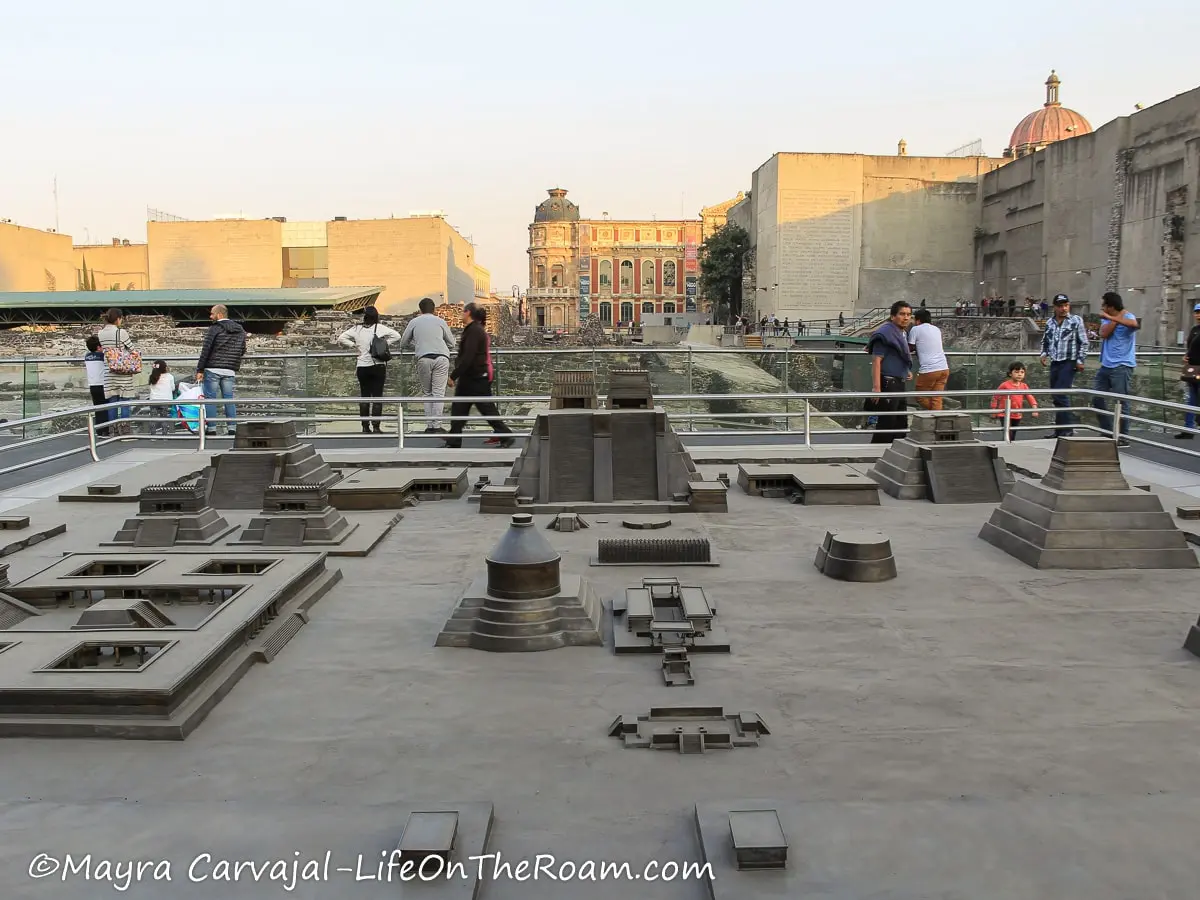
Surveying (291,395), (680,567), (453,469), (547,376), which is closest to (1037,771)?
(680,567)

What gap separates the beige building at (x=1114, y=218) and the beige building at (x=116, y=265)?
62.1m

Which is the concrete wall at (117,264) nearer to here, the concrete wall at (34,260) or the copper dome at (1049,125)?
the concrete wall at (34,260)

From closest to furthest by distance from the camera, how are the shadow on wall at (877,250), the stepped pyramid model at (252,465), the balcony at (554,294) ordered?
the stepped pyramid model at (252,465), the shadow on wall at (877,250), the balcony at (554,294)

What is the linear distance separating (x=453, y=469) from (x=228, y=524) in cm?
334

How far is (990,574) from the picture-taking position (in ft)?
25.5

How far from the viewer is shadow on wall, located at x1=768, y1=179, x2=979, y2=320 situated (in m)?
57.6

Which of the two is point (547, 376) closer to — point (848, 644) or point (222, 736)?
point (848, 644)

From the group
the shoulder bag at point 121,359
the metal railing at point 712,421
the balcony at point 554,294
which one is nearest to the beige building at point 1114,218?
the metal railing at point 712,421

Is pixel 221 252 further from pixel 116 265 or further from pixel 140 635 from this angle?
pixel 140 635

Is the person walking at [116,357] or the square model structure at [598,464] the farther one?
the person walking at [116,357]

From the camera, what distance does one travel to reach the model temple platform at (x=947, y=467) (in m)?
10.7

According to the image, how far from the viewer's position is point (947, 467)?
426 inches

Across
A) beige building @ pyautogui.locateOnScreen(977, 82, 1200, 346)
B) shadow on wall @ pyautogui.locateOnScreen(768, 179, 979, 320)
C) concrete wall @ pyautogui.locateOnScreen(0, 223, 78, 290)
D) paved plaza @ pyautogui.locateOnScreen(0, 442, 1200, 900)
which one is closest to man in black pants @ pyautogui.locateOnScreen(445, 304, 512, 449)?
paved plaza @ pyautogui.locateOnScreen(0, 442, 1200, 900)

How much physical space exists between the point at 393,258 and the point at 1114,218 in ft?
141
